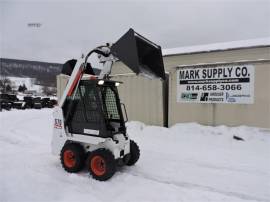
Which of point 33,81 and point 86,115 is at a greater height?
point 33,81

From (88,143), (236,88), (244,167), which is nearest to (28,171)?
(88,143)

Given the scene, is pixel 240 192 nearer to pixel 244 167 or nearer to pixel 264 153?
pixel 244 167

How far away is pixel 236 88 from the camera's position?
7.47 metres

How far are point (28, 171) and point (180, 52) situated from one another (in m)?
8.08

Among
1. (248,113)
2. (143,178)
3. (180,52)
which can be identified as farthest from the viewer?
(180,52)

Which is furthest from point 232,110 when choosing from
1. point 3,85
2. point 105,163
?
point 3,85

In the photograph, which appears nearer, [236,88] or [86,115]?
[86,115]

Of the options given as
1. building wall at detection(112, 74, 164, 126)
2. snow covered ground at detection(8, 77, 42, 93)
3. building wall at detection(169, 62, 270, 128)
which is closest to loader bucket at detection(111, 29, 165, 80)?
building wall at detection(169, 62, 270, 128)

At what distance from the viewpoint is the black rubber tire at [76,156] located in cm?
453

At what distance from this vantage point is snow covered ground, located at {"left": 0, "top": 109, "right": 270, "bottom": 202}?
3.70 meters

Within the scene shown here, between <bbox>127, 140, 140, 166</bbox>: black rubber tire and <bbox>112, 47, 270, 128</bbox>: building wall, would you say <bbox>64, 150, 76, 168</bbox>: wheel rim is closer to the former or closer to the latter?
<bbox>127, 140, 140, 166</bbox>: black rubber tire

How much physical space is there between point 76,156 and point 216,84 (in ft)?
17.4

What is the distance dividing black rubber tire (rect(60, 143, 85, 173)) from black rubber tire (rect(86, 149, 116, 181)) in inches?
11.7

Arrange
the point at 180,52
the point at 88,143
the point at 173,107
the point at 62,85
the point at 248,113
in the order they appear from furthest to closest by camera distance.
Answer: the point at 62,85
the point at 180,52
the point at 173,107
the point at 248,113
the point at 88,143
